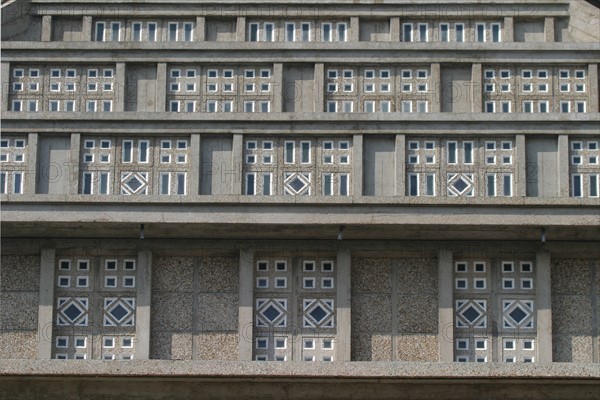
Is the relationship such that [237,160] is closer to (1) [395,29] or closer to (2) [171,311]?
(2) [171,311]

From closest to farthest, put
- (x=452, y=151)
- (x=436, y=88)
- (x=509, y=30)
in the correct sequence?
(x=452, y=151) → (x=436, y=88) → (x=509, y=30)

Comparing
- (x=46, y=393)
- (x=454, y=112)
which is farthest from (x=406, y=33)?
(x=46, y=393)

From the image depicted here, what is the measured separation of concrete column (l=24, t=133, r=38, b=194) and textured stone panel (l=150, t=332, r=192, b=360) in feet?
9.74

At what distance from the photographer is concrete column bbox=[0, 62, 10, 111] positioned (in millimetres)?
24094

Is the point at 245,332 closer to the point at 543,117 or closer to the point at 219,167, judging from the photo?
the point at 219,167

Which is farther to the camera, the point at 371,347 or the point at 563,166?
the point at 371,347

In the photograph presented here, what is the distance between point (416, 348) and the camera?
Result: 23375 millimetres

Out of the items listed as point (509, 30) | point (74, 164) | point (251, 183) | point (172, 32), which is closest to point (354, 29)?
point (509, 30)

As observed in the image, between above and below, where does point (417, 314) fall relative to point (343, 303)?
below

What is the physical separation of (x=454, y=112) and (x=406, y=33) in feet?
6.61

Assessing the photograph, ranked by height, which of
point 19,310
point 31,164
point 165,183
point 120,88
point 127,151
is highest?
point 120,88

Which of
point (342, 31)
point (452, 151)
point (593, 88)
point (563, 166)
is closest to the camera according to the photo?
point (563, 166)

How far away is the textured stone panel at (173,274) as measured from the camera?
933 inches

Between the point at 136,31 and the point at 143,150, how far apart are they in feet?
7.97
